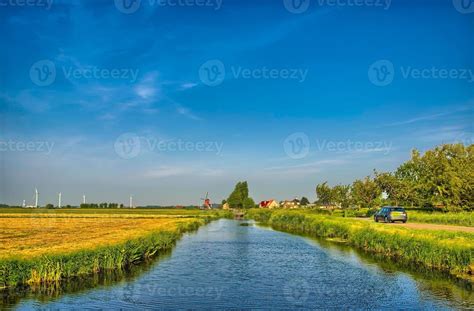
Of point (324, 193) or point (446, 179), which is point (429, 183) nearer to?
point (446, 179)

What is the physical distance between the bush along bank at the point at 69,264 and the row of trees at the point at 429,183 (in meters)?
48.2

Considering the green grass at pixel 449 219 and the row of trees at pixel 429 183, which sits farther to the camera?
the row of trees at pixel 429 183

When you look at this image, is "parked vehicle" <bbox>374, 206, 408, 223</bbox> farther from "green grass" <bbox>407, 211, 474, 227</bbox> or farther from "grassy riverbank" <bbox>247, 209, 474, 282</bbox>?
"green grass" <bbox>407, 211, 474, 227</bbox>

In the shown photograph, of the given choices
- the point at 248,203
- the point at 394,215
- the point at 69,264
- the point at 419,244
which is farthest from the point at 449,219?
the point at 248,203

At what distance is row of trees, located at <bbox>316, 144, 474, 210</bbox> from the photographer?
6229 cm

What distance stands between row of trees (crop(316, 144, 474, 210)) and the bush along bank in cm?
4819

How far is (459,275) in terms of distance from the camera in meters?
25.3

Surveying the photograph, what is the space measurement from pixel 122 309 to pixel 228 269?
12.2 m

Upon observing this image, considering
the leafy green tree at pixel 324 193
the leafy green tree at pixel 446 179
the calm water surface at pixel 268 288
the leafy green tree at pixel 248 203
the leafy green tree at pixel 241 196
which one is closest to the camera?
the calm water surface at pixel 268 288

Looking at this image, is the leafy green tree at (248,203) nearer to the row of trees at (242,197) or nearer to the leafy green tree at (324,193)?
the row of trees at (242,197)

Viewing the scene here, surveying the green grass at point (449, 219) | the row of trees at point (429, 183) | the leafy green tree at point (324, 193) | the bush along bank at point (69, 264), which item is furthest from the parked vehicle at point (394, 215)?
the leafy green tree at point (324, 193)

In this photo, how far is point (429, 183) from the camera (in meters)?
70.6

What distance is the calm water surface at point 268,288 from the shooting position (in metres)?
20.0

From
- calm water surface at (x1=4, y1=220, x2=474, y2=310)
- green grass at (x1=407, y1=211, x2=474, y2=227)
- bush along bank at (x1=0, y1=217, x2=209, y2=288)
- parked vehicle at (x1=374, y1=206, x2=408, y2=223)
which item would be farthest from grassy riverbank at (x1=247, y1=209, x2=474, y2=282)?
bush along bank at (x1=0, y1=217, x2=209, y2=288)
